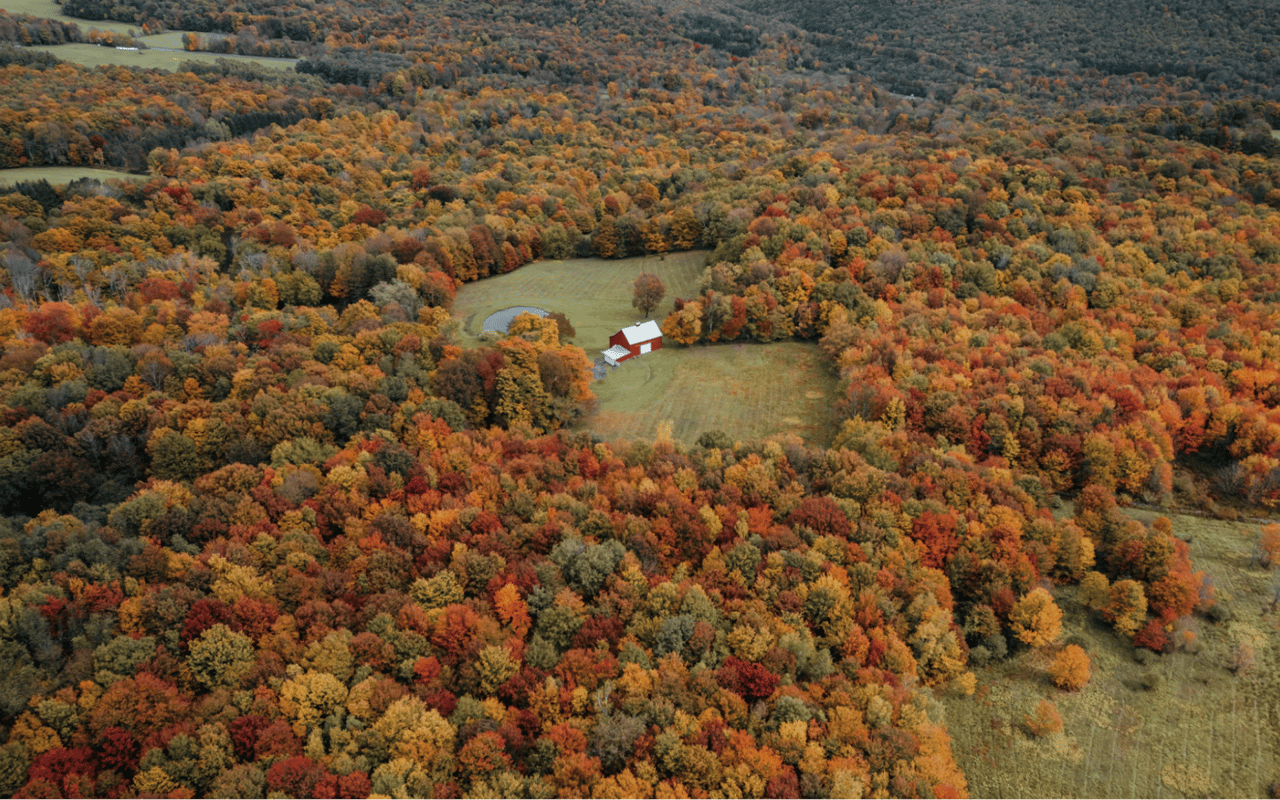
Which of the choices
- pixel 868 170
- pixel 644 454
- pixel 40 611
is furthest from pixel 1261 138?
pixel 40 611

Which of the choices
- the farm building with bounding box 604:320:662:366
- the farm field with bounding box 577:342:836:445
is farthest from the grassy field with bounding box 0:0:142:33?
the farm field with bounding box 577:342:836:445

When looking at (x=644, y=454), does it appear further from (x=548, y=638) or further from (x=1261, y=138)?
(x=1261, y=138)

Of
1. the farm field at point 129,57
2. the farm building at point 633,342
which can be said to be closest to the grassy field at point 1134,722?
the farm building at point 633,342

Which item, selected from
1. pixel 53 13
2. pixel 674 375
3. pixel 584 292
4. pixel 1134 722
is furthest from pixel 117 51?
pixel 1134 722

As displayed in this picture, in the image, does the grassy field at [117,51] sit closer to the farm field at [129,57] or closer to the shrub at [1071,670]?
the farm field at [129,57]

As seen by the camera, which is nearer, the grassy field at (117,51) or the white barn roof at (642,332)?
the white barn roof at (642,332)

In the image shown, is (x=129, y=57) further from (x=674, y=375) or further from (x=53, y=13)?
(x=674, y=375)
